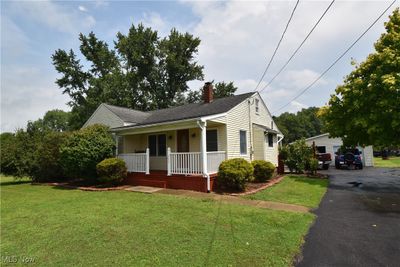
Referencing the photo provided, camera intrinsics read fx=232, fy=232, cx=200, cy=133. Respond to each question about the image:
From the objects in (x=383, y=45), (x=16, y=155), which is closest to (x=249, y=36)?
(x=383, y=45)

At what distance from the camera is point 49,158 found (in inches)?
547

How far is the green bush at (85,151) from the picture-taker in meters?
11.6

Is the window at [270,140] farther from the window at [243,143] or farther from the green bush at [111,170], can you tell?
the green bush at [111,170]

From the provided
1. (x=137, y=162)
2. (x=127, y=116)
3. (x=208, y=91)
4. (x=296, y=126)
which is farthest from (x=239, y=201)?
(x=296, y=126)

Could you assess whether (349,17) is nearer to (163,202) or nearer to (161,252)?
(163,202)

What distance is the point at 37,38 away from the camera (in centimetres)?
1127

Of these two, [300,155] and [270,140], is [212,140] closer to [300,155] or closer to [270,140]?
[270,140]

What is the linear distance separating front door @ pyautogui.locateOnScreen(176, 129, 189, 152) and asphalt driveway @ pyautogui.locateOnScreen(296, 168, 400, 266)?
707 cm

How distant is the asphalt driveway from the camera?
3836 mm

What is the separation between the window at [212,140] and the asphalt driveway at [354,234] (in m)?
5.45

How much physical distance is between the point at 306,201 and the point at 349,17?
737 centimetres

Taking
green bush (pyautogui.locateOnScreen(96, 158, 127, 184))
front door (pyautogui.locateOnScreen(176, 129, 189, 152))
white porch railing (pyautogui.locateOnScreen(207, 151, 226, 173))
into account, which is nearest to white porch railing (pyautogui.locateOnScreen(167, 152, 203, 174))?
white porch railing (pyautogui.locateOnScreen(207, 151, 226, 173))

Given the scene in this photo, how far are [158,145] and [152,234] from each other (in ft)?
30.0

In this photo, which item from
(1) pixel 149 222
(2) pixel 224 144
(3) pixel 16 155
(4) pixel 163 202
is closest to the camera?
(1) pixel 149 222
